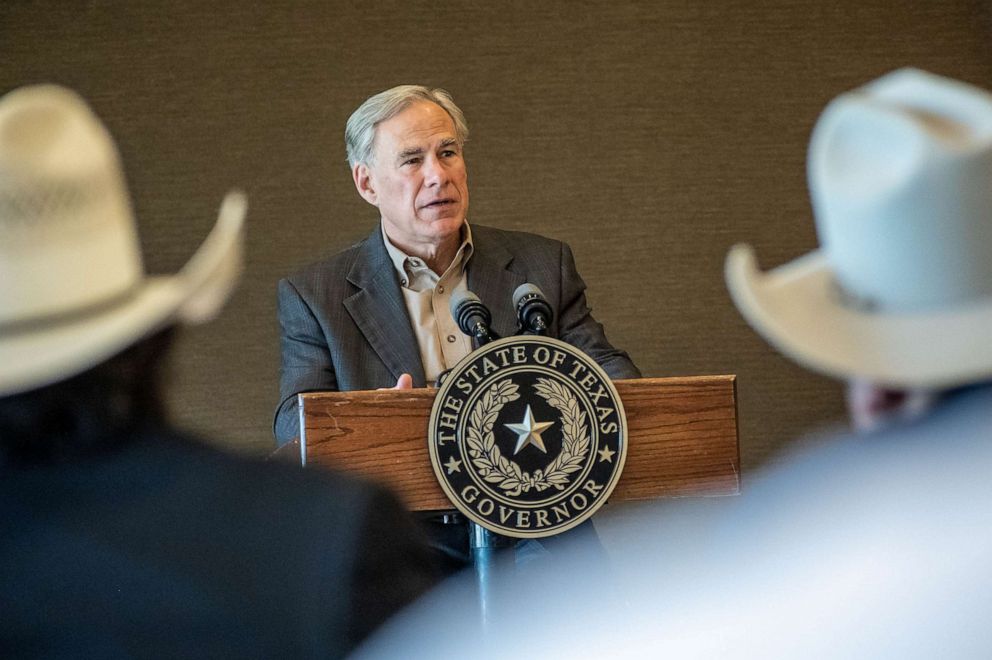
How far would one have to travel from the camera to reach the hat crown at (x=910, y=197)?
0.96m

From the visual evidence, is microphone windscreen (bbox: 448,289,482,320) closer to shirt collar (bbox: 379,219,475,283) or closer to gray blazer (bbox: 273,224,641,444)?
gray blazer (bbox: 273,224,641,444)

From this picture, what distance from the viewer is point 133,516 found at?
41.9 inches

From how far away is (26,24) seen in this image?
4.34m

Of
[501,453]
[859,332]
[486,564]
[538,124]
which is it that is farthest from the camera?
[538,124]

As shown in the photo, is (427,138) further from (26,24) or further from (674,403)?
(26,24)

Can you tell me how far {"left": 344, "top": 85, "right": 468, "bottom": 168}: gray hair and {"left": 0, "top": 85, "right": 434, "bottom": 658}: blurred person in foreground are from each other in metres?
2.12

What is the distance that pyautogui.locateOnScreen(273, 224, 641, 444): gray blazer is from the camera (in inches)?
115

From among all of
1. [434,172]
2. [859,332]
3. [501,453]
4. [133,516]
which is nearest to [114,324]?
[133,516]

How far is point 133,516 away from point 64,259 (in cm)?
25

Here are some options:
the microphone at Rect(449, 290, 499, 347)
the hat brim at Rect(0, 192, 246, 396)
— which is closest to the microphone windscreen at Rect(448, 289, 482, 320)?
the microphone at Rect(449, 290, 499, 347)

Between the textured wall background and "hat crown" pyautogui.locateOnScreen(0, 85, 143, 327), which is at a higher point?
the textured wall background

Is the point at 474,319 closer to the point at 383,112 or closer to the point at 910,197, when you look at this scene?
the point at 383,112

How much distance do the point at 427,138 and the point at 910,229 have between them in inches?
92.0

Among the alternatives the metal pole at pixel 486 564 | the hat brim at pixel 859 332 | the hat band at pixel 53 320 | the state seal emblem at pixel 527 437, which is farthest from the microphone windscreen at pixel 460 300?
the hat brim at pixel 859 332
